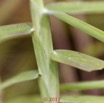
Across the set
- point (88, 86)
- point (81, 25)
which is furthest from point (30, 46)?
point (81, 25)

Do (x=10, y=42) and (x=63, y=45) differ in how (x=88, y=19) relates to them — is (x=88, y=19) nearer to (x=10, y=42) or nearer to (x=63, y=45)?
(x=63, y=45)

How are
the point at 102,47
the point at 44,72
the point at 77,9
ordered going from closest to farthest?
the point at 77,9 < the point at 44,72 < the point at 102,47

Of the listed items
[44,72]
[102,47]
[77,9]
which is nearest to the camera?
[77,9]

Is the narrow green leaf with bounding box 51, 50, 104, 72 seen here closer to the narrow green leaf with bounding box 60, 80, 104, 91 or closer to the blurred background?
the narrow green leaf with bounding box 60, 80, 104, 91

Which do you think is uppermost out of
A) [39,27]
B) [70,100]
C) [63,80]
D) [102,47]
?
[39,27]

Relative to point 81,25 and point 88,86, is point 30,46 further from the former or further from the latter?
point 81,25

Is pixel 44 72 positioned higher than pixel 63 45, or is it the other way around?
pixel 44 72

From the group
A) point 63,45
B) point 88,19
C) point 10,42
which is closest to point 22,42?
point 10,42
